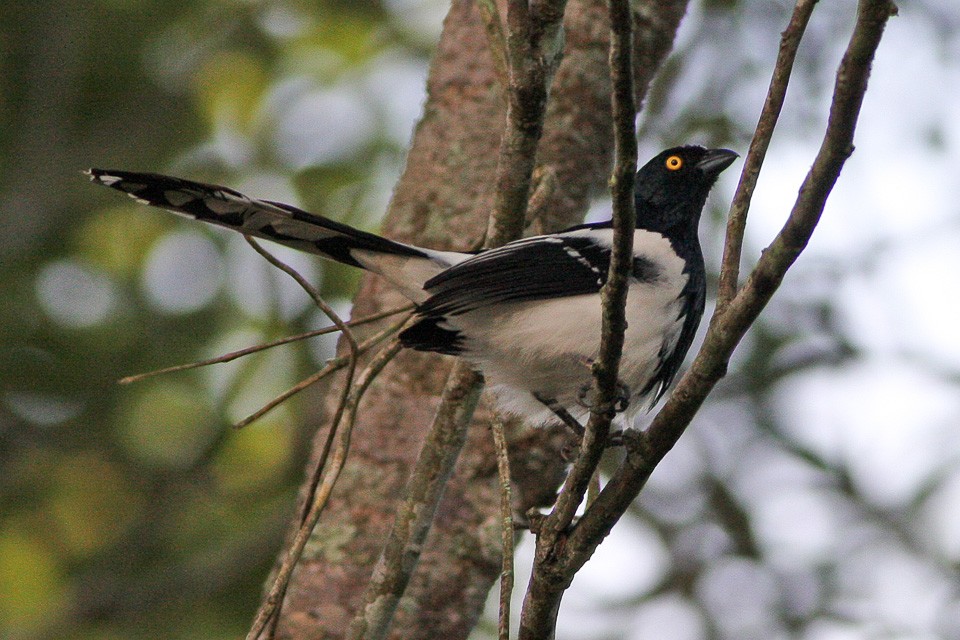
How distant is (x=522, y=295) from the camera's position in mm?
3705

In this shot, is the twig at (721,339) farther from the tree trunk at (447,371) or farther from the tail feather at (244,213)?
the tree trunk at (447,371)

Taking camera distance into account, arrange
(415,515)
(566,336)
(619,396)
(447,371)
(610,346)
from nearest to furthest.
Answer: (610,346) < (619,396) < (415,515) < (566,336) < (447,371)

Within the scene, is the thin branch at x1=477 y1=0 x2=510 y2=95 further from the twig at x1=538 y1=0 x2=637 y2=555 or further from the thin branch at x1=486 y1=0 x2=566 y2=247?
the twig at x1=538 y1=0 x2=637 y2=555

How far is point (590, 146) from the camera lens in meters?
5.48

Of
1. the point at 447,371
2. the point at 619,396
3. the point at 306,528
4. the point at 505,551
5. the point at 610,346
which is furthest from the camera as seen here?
the point at 447,371

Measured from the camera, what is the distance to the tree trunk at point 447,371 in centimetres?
466

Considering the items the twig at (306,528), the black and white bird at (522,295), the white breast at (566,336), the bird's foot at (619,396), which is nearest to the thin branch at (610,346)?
the bird's foot at (619,396)

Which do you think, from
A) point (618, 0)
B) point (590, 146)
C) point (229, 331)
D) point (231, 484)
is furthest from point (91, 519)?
point (618, 0)

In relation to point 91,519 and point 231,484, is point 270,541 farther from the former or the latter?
point 91,519

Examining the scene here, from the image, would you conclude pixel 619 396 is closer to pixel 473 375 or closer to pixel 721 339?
pixel 473 375

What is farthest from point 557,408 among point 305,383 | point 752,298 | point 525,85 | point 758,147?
point 752,298

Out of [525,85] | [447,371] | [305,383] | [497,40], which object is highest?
[497,40]

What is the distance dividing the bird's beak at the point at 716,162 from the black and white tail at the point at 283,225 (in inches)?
48.8

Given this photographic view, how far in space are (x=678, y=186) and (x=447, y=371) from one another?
140 cm
